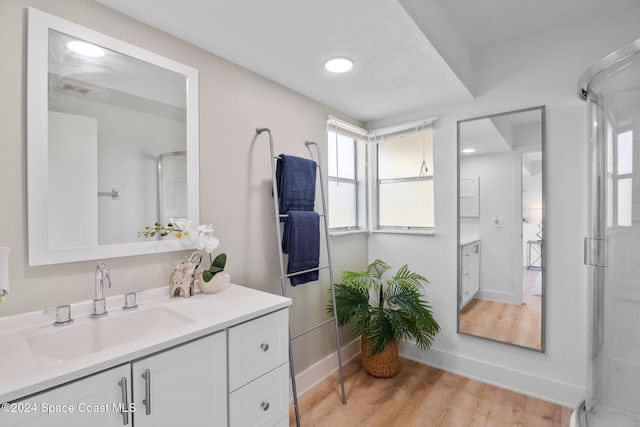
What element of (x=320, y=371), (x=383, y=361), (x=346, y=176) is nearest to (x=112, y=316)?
(x=320, y=371)

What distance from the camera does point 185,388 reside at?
1057mm

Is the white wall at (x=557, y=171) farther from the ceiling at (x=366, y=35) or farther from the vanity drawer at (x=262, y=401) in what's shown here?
the vanity drawer at (x=262, y=401)

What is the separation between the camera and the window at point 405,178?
267 centimetres

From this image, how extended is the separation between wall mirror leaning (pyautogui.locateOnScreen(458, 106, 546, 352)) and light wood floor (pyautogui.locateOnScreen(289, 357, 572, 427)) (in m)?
0.38

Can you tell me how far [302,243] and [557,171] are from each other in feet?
5.79

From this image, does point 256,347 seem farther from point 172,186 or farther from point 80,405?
point 172,186

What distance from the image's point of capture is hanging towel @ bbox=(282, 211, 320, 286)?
1981 millimetres

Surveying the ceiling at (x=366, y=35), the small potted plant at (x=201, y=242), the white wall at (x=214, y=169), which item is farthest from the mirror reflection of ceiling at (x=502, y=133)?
the small potted plant at (x=201, y=242)

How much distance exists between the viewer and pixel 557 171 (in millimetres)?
2078

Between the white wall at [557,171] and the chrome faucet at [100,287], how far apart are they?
2468 mm

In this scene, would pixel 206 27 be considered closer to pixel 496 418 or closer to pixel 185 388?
pixel 185 388

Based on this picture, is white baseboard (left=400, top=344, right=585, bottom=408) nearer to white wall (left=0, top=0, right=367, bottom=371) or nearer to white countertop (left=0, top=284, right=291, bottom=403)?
white wall (left=0, top=0, right=367, bottom=371)

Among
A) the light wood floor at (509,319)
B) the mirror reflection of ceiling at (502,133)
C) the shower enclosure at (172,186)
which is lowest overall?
the light wood floor at (509,319)

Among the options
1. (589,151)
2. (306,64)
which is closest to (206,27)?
(306,64)
